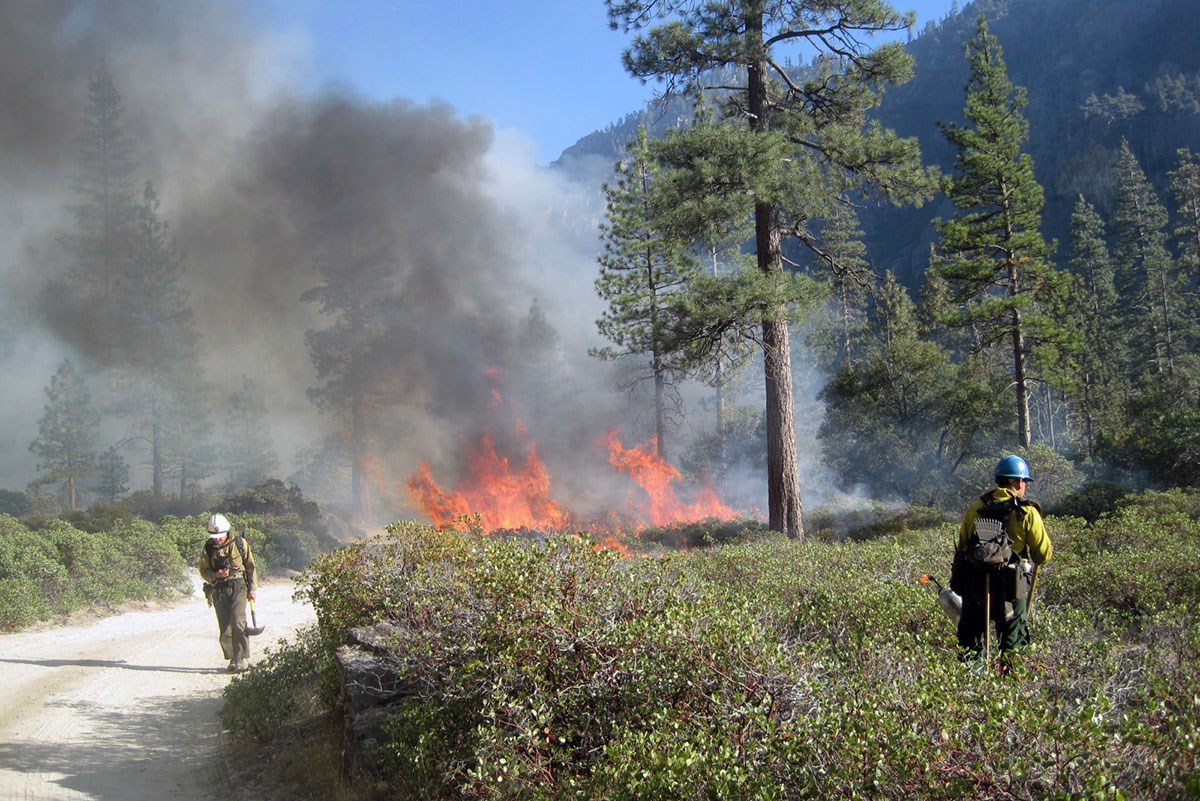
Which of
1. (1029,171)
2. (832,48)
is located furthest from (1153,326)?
(832,48)

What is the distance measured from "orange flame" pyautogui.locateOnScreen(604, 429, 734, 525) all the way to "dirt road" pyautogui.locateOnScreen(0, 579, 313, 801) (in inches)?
623

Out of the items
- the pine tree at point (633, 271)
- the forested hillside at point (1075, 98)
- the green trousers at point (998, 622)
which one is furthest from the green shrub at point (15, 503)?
the forested hillside at point (1075, 98)

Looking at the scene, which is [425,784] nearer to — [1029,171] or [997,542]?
[997,542]

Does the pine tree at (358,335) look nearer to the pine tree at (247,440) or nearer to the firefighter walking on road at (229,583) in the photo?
the pine tree at (247,440)

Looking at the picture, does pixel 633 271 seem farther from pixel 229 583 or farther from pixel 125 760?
pixel 125 760

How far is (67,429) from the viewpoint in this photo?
31297 mm

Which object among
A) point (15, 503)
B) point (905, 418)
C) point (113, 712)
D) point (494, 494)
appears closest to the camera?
point (113, 712)

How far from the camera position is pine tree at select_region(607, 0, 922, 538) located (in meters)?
12.0

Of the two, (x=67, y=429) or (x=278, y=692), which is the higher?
(x=67, y=429)

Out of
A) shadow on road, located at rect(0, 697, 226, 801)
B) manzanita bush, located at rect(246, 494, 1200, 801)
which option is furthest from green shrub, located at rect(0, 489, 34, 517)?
manzanita bush, located at rect(246, 494, 1200, 801)

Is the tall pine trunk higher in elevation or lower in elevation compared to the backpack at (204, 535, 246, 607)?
higher

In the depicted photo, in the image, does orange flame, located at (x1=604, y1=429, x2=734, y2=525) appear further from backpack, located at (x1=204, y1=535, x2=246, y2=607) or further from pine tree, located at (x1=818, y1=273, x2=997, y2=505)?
backpack, located at (x1=204, y1=535, x2=246, y2=607)

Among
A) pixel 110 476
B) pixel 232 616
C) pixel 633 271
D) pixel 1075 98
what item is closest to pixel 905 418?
pixel 633 271

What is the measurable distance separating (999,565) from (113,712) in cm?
713
